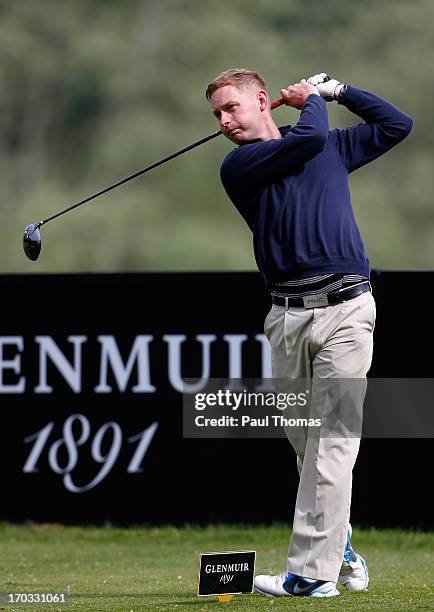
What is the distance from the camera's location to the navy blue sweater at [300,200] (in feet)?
13.9

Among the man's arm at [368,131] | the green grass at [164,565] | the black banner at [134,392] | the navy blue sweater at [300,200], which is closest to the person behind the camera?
the green grass at [164,565]

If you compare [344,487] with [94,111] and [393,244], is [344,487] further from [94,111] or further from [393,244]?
[94,111]

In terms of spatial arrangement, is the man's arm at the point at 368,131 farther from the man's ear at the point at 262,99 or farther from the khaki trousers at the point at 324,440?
the khaki trousers at the point at 324,440

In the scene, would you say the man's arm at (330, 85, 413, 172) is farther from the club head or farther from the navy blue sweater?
the club head

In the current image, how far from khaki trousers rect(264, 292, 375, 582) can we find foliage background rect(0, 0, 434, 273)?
17606mm

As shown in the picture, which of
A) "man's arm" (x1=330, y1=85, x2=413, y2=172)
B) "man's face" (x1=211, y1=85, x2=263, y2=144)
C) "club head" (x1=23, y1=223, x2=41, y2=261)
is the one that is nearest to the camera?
"man's face" (x1=211, y1=85, x2=263, y2=144)

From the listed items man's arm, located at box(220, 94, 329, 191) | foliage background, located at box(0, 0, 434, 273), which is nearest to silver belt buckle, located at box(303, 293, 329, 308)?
man's arm, located at box(220, 94, 329, 191)

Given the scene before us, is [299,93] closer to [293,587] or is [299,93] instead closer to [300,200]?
[300,200]

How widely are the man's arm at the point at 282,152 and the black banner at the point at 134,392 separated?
106 inches

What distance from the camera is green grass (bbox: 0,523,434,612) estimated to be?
4.12m

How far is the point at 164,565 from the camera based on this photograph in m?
6.08

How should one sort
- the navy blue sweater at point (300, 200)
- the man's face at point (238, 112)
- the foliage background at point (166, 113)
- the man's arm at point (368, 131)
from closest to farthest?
the navy blue sweater at point (300, 200) → the man's face at point (238, 112) → the man's arm at point (368, 131) → the foliage background at point (166, 113)

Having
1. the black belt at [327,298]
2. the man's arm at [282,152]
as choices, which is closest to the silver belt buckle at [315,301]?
the black belt at [327,298]

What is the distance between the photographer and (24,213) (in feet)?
78.0
